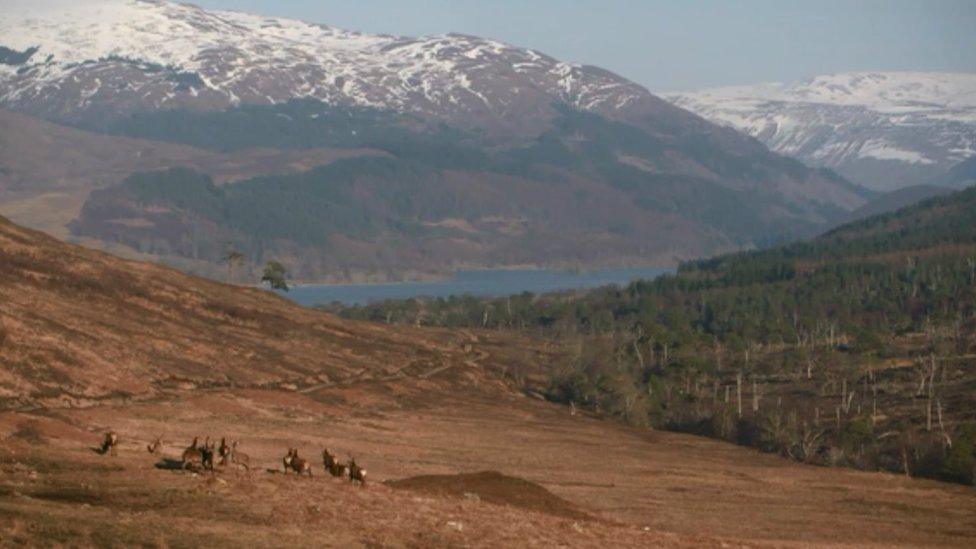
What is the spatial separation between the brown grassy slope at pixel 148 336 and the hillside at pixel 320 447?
333 millimetres

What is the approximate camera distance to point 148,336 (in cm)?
12688

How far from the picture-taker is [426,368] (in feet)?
520

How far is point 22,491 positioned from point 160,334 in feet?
272

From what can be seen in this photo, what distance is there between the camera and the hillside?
48.7 m

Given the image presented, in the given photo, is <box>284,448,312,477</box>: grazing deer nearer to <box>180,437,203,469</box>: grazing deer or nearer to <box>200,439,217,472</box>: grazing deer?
<box>200,439,217,472</box>: grazing deer

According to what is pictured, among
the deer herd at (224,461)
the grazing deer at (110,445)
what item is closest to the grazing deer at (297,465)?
the deer herd at (224,461)

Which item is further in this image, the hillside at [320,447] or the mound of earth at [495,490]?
the mound of earth at [495,490]

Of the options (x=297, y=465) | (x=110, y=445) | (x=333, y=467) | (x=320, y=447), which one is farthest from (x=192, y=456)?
(x=320, y=447)

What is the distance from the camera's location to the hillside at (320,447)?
160 ft

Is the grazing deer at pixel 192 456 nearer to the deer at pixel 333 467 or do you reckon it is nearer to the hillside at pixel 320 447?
the hillside at pixel 320 447

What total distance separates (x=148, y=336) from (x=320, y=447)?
1600 inches

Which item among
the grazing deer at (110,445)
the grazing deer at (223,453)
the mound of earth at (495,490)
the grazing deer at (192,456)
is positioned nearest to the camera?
the grazing deer at (192,456)

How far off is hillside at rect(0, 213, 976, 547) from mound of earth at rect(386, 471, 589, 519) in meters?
0.19

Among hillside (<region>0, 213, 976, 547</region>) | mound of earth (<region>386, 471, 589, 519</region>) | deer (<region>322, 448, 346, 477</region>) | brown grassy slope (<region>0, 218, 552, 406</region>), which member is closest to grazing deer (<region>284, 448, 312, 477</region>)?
hillside (<region>0, 213, 976, 547</region>)
